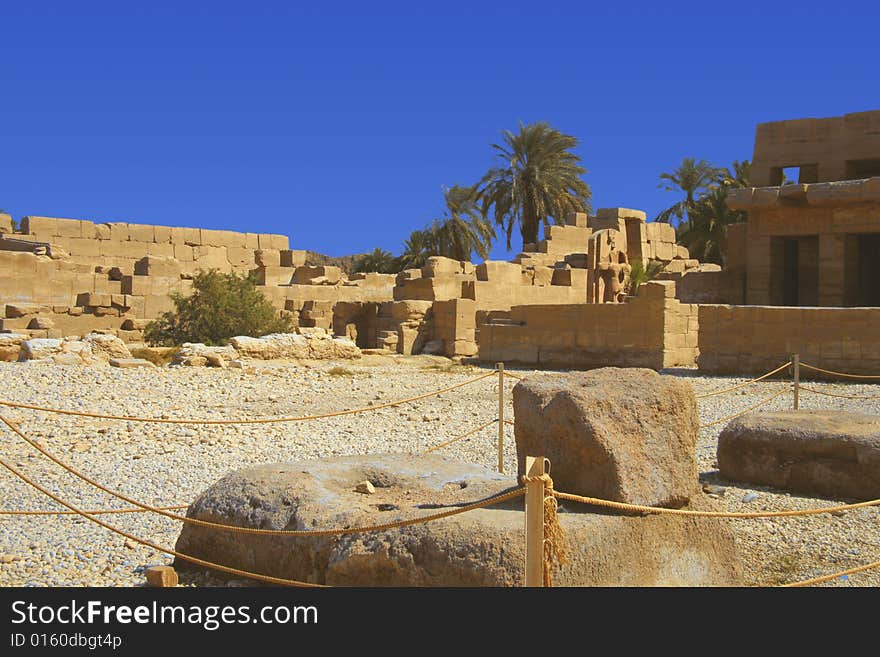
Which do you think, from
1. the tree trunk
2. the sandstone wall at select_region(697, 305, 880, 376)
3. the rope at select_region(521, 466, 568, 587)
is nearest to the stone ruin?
the tree trunk

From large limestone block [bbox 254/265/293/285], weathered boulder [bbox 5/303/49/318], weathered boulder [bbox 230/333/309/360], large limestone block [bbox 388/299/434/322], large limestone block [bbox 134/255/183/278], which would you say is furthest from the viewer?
large limestone block [bbox 254/265/293/285]

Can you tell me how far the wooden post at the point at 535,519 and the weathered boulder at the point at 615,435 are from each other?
2.80ft

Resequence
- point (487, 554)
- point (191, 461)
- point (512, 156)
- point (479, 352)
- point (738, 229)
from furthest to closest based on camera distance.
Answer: point (512, 156)
point (738, 229)
point (479, 352)
point (191, 461)
point (487, 554)

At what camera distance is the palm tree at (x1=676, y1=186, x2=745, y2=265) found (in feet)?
91.0

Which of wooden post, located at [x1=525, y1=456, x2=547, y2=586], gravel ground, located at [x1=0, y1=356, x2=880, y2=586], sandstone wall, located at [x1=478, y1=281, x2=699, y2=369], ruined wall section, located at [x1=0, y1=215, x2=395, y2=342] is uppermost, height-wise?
ruined wall section, located at [x1=0, y1=215, x2=395, y2=342]

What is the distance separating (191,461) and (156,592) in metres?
4.27

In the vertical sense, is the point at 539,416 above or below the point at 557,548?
above

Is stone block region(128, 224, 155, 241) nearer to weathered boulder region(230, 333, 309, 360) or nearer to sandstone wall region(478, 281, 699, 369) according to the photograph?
weathered boulder region(230, 333, 309, 360)

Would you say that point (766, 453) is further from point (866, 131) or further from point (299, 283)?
point (299, 283)

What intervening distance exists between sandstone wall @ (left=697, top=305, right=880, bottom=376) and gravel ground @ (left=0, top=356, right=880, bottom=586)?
2.03 feet

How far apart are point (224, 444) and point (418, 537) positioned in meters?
4.99

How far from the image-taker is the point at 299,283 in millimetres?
23594

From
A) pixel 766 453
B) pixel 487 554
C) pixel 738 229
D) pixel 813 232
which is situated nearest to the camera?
pixel 487 554

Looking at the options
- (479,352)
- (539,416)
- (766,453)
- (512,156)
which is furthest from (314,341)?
(512,156)
